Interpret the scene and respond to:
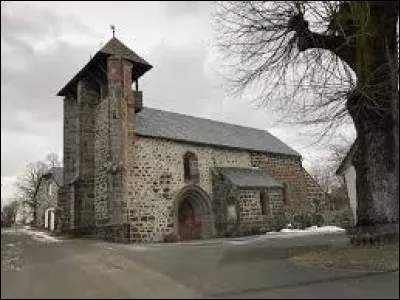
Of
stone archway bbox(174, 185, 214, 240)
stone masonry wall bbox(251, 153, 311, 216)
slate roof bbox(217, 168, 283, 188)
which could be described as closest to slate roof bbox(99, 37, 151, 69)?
stone archway bbox(174, 185, 214, 240)

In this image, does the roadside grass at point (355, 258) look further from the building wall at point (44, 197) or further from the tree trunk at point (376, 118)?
the building wall at point (44, 197)

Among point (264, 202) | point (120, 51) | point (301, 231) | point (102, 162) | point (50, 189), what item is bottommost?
point (301, 231)

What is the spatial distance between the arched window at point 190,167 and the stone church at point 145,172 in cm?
6

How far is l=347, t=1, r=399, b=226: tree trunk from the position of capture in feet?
44.3

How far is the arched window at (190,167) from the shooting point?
→ 2722cm

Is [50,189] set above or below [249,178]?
above

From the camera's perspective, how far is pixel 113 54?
24.6 meters

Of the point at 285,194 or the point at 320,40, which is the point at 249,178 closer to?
the point at 285,194

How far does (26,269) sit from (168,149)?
17.9m

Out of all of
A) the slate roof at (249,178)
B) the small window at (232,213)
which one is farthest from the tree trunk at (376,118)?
the slate roof at (249,178)

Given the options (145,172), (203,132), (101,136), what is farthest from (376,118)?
(203,132)

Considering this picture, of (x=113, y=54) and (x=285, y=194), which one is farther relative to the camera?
(x=285, y=194)

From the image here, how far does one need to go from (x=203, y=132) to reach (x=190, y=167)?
4.25 metres

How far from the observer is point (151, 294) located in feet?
26.7
